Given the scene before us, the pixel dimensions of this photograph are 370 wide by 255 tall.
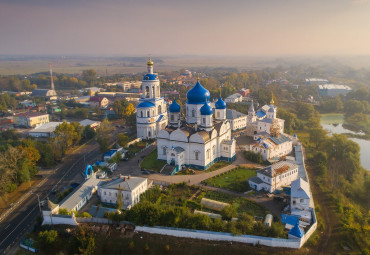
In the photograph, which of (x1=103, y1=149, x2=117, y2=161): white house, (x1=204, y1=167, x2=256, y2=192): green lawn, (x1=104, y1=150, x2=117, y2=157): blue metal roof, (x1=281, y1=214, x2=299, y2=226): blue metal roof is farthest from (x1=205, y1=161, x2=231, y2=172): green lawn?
(x1=104, y1=150, x2=117, y2=157): blue metal roof

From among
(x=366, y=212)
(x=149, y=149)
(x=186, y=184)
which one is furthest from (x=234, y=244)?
(x=149, y=149)

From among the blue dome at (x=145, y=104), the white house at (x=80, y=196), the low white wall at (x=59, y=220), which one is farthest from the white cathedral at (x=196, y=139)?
the low white wall at (x=59, y=220)

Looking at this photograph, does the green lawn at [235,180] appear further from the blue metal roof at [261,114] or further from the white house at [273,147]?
the blue metal roof at [261,114]

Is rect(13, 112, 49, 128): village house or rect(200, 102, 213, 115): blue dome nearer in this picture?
rect(200, 102, 213, 115): blue dome

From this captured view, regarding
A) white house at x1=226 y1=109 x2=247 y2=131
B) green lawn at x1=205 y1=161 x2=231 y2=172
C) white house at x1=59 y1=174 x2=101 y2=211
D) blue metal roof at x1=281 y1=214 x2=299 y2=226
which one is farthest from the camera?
white house at x1=226 y1=109 x2=247 y2=131

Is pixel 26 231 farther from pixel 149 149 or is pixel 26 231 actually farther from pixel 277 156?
pixel 277 156

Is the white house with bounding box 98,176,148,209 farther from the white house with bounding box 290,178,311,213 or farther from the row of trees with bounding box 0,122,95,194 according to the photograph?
the white house with bounding box 290,178,311,213

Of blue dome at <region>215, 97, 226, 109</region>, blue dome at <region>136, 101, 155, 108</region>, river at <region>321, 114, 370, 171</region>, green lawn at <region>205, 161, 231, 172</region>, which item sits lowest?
river at <region>321, 114, 370, 171</region>
